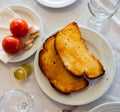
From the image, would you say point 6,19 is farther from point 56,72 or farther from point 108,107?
point 108,107

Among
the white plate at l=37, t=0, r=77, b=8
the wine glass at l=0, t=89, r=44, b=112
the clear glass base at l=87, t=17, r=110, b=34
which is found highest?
the white plate at l=37, t=0, r=77, b=8

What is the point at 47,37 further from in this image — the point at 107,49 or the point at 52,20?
the point at 107,49

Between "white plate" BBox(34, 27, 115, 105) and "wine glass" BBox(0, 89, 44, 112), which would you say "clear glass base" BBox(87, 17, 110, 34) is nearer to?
"white plate" BBox(34, 27, 115, 105)

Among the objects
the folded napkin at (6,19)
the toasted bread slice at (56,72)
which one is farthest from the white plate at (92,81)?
the folded napkin at (6,19)

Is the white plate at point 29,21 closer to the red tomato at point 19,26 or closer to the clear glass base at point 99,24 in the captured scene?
the red tomato at point 19,26

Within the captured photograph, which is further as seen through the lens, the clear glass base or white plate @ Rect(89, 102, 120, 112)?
the clear glass base

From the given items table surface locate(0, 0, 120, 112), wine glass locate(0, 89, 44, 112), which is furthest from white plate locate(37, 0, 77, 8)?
wine glass locate(0, 89, 44, 112)

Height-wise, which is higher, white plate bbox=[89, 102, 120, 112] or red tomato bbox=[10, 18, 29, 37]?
red tomato bbox=[10, 18, 29, 37]

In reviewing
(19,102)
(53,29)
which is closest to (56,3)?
(53,29)
